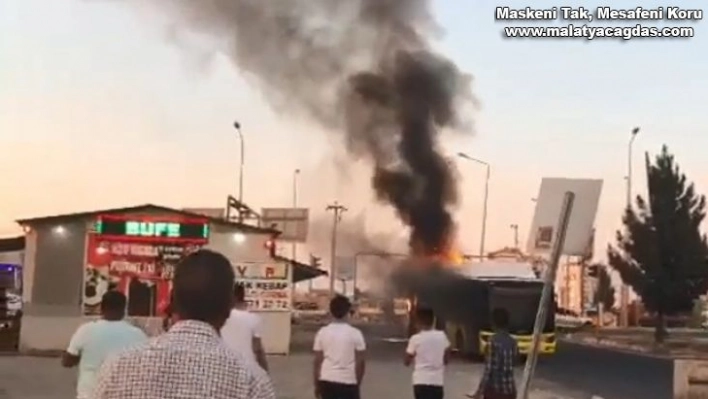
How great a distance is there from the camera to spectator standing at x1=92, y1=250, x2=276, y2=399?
3145 millimetres

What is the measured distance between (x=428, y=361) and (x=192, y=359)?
26.6ft

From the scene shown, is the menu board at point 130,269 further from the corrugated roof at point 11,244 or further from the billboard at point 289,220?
the billboard at point 289,220

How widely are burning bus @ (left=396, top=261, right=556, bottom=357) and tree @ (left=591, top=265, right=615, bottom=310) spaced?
33.1m

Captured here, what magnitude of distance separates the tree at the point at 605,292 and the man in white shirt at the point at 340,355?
202 feet

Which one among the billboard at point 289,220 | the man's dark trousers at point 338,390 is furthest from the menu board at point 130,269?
the billboard at point 289,220

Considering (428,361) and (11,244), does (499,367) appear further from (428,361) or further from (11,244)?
(11,244)

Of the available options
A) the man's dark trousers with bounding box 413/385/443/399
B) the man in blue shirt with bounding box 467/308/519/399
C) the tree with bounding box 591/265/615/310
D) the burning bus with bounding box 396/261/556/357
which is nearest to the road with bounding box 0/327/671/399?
the burning bus with bounding box 396/261/556/357

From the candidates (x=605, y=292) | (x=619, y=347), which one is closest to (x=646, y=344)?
(x=619, y=347)

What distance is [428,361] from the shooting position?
11.1 metres

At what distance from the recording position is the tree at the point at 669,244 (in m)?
50.4

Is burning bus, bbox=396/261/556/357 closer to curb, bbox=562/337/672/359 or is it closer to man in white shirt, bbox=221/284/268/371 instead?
curb, bbox=562/337/672/359

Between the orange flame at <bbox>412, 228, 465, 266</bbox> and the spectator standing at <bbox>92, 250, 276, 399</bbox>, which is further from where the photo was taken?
the orange flame at <bbox>412, 228, 465, 266</bbox>

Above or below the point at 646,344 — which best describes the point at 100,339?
above

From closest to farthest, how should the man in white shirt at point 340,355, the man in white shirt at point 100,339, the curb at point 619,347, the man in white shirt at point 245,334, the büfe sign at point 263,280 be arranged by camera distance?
1. the man in white shirt at point 100,339
2. the man in white shirt at point 245,334
3. the man in white shirt at point 340,355
4. the büfe sign at point 263,280
5. the curb at point 619,347
